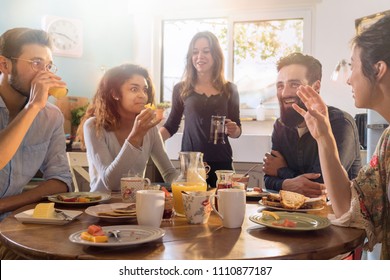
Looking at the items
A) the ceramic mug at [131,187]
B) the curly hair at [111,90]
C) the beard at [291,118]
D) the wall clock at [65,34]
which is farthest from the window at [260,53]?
the ceramic mug at [131,187]

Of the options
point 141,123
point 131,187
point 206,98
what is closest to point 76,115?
point 206,98

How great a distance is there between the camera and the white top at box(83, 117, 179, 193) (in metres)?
1.35

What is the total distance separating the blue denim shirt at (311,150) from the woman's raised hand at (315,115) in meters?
0.44

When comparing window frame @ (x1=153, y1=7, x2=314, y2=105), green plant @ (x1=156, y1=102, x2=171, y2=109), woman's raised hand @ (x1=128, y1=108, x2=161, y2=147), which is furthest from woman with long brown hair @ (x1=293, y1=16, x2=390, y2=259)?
green plant @ (x1=156, y1=102, x2=171, y2=109)

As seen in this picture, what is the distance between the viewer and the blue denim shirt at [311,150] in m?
1.47

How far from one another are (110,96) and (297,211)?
92cm

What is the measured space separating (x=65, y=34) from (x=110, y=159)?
74.5 inches

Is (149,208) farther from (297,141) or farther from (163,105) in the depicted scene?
(163,105)

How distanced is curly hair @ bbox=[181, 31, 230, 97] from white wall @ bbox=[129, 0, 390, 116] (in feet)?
3.90

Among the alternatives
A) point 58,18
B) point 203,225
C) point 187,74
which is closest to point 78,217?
point 203,225

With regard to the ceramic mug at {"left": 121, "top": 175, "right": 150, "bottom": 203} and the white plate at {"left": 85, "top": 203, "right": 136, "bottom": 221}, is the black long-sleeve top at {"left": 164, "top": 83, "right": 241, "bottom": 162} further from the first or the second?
the white plate at {"left": 85, "top": 203, "right": 136, "bottom": 221}

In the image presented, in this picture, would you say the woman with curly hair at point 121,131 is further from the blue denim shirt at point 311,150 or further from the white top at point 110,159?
the blue denim shirt at point 311,150

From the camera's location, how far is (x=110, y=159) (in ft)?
4.76

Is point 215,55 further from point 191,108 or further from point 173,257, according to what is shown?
point 173,257
